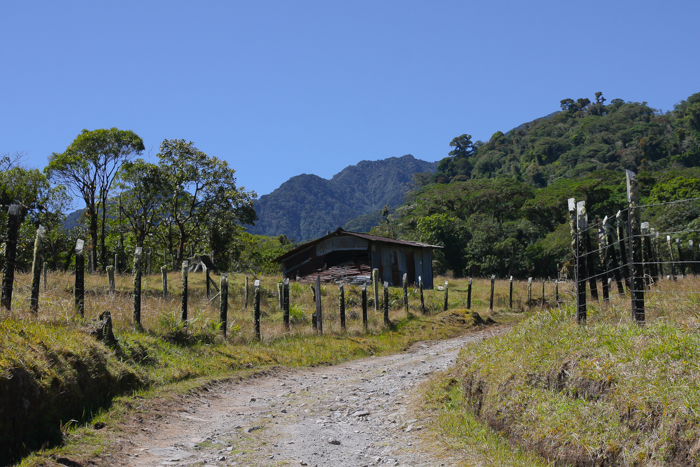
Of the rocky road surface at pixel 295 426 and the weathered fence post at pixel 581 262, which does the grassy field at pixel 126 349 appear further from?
the weathered fence post at pixel 581 262

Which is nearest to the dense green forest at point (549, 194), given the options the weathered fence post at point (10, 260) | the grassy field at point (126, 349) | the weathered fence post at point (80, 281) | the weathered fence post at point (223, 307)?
the grassy field at point (126, 349)

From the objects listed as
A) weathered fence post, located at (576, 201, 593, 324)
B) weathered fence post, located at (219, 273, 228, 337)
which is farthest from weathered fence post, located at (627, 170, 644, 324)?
weathered fence post, located at (219, 273, 228, 337)

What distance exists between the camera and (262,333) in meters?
14.8

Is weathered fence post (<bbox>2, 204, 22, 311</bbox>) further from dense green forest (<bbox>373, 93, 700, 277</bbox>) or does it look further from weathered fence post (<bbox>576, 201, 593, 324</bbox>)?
dense green forest (<bbox>373, 93, 700, 277</bbox>)

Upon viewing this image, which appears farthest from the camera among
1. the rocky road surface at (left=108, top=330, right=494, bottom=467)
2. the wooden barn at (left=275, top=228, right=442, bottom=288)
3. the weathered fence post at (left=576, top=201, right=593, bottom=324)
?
the wooden barn at (left=275, top=228, right=442, bottom=288)

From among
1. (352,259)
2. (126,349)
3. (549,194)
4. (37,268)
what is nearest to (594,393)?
(126,349)

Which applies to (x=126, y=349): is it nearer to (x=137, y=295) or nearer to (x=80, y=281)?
(x=80, y=281)

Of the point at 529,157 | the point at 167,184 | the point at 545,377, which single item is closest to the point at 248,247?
the point at 167,184

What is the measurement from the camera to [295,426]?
7523 mm

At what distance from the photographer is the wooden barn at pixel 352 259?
106 feet

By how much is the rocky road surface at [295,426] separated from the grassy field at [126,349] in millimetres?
795

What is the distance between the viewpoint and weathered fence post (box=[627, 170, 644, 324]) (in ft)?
21.9

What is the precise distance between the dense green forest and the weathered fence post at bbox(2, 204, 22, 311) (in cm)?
2701

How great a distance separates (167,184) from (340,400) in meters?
35.1
